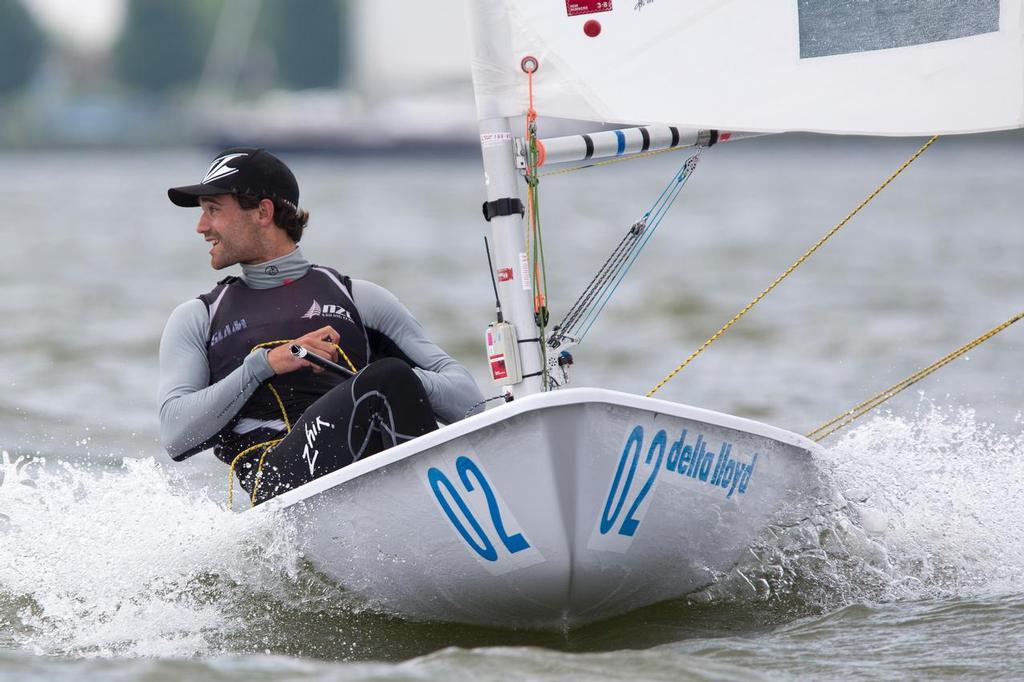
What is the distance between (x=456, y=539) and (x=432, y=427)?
0.36 metres

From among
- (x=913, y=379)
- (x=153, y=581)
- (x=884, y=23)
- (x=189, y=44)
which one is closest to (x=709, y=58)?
(x=884, y=23)

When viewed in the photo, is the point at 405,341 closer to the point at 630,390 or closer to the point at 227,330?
the point at 227,330

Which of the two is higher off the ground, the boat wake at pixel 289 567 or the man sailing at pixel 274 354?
the man sailing at pixel 274 354

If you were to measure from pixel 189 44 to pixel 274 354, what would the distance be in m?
65.0

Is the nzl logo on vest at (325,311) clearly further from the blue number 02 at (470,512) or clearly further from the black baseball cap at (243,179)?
the blue number 02 at (470,512)

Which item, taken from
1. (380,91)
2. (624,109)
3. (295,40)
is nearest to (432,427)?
(624,109)

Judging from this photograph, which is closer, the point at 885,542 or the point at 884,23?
the point at 884,23

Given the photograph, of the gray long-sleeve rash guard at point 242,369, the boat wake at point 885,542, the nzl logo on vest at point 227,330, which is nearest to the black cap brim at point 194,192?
the gray long-sleeve rash guard at point 242,369

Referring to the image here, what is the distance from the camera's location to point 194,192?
3596mm

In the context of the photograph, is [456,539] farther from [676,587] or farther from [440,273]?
[440,273]

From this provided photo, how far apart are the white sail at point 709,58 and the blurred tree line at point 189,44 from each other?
55.5 m

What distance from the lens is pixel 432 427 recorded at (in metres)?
3.42

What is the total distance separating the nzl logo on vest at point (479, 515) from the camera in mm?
3086

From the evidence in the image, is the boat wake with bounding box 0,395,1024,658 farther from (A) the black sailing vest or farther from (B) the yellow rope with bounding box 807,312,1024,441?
(A) the black sailing vest
